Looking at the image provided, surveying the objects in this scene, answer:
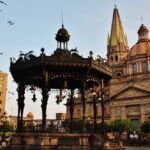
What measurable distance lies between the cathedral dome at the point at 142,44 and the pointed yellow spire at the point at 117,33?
593 cm

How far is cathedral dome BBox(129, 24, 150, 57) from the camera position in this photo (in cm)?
8706

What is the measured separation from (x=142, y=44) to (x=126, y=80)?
748 inches

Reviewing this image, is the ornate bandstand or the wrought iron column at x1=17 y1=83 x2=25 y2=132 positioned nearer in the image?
the ornate bandstand

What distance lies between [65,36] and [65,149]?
7.75 meters

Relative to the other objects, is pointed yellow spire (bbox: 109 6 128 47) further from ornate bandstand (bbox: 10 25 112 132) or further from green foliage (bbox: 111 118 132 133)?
ornate bandstand (bbox: 10 25 112 132)

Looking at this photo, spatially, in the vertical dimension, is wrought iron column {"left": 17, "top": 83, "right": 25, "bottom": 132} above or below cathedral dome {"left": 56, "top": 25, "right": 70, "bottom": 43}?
below

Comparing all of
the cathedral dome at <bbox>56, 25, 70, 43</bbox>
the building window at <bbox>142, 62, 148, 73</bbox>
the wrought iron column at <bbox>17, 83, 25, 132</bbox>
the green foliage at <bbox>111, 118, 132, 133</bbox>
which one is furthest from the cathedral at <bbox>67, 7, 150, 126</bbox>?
the wrought iron column at <bbox>17, 83, 25, 132</bbox>

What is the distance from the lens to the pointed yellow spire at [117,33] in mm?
96312

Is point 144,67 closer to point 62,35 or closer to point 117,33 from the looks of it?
point 117,33

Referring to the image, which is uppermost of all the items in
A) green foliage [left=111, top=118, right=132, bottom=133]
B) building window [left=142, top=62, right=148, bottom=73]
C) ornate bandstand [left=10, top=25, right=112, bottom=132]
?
building window [left=142, top=62, right=148, bottom=73]

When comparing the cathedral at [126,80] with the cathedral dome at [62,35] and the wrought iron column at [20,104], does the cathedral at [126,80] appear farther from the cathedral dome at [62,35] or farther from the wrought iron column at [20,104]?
the wrought iron column at [20,104]

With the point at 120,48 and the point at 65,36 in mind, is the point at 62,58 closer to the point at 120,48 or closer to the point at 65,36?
the point at 65,36

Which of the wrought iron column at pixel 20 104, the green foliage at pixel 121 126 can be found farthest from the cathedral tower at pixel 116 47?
the wrought iron column at pixel 20 104

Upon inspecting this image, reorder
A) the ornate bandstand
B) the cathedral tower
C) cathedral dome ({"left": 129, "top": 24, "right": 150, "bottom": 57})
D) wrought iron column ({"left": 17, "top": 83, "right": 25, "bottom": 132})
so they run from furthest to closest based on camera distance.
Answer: the cathedral tower → cathedral dome ({"left": 129, "top": 24, "right": 150, "bottom": 57}) → wrought iron column ({"left": 17, "top": 83, "right": 25, "bottom": 132}) → the ornate bandstand
